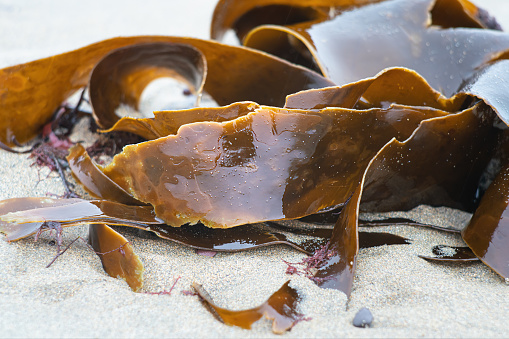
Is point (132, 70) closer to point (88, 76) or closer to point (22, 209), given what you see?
point (88, 76)

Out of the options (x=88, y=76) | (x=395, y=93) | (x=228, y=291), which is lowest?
(x=228, y=291)

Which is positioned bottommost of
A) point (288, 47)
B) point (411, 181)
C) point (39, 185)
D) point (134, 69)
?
point (39, 185)

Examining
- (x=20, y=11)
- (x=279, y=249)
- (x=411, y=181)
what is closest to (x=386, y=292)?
(x=279, y=249)

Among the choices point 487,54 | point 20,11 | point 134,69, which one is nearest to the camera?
Answer: point 487,54

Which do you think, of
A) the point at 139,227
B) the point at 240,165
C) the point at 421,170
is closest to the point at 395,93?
the point at 421,170

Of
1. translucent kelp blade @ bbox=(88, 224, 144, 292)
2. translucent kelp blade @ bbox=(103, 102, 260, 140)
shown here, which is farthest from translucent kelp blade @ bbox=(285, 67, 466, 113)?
translucent kelp blade @ bbox=(88, 224, 144, 292)

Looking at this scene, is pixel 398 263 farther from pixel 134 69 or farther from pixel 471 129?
pixel 134 69
